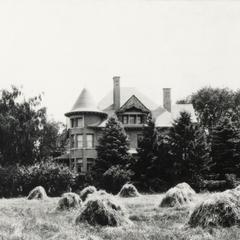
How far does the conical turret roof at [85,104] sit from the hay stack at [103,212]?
39549mm

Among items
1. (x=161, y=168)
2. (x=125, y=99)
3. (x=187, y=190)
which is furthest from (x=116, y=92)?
(x=187, y=190)

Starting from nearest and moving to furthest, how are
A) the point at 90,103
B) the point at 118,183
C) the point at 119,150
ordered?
the point at 118,183 → the point at 119,150 → the point at 90,103

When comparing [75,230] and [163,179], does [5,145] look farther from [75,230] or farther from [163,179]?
[75,230]

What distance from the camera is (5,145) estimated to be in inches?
2023

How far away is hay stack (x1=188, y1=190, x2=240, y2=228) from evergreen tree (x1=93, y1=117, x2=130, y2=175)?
32.3m

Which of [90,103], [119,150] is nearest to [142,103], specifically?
[90,103]

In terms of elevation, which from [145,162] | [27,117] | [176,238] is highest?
[27,117]

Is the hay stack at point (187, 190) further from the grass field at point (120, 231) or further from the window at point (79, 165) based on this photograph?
the window at point (79, 165)

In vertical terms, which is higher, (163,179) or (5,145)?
(5,145)

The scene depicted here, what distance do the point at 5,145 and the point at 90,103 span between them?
34.9 ft

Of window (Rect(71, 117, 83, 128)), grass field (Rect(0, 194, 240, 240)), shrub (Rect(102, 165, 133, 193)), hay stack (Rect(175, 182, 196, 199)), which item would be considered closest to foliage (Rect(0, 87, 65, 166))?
window (Rect(71, 117, 83, 128))

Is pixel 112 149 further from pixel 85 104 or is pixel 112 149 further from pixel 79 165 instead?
pixel 85 104

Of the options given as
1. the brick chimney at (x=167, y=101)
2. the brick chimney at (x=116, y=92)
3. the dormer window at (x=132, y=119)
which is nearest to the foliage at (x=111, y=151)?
the dormer window at (x=132, y=119)

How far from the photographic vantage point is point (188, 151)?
44.8 metres
